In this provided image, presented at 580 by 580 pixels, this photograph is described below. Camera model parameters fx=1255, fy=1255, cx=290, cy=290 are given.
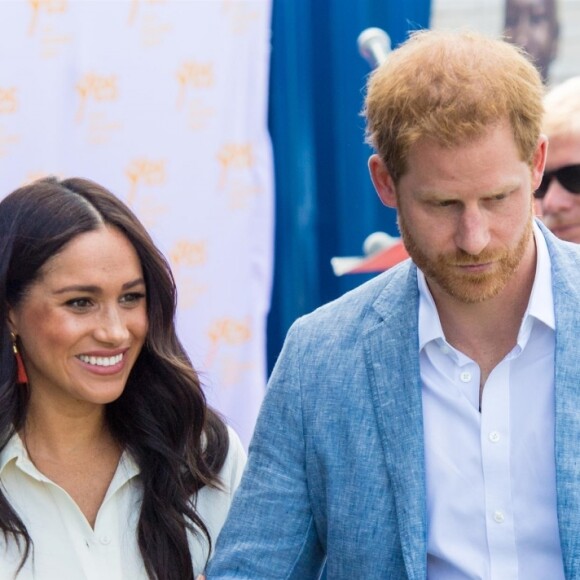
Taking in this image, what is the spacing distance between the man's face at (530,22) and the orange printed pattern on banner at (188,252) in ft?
4.32

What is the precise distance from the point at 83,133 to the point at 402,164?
1.98 meters

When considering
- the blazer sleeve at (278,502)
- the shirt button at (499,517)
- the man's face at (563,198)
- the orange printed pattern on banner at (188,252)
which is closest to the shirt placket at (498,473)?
the shirt button at (499,517)

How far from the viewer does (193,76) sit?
4.20m

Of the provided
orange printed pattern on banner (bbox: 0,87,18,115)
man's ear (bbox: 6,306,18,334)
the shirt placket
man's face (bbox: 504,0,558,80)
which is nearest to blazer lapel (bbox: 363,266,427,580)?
the shirt placket

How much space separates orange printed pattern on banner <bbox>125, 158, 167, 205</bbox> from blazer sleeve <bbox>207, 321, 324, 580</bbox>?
1.67 m

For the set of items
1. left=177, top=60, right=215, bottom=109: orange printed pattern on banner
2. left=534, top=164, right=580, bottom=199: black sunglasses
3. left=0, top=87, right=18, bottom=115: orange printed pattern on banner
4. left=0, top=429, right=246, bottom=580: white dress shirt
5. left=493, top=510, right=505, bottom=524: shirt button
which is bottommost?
left=0, top=429, right=246, bottom=580: white dress shirt

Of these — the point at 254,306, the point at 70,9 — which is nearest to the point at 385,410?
the point at 254,306

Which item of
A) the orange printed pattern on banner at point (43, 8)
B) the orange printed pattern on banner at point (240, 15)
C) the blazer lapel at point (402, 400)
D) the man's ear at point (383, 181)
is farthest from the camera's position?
the orange printed pattern on banner at point (240, 15)

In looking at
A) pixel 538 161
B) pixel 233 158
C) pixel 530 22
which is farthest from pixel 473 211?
pixel 530 22

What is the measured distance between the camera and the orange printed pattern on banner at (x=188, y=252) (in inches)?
166

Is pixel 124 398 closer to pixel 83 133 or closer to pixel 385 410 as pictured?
pixel 385 410

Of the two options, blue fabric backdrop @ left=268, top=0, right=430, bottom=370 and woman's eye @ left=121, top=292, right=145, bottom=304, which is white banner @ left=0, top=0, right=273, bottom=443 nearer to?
blue fabric backdrop @ left=268, top=0, right=430, bottom=370

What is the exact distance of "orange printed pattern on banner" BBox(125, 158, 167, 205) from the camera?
418 centimetres

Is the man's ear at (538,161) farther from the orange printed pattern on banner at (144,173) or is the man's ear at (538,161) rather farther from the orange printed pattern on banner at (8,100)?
the orange printed pattern on banner at (8,100)
